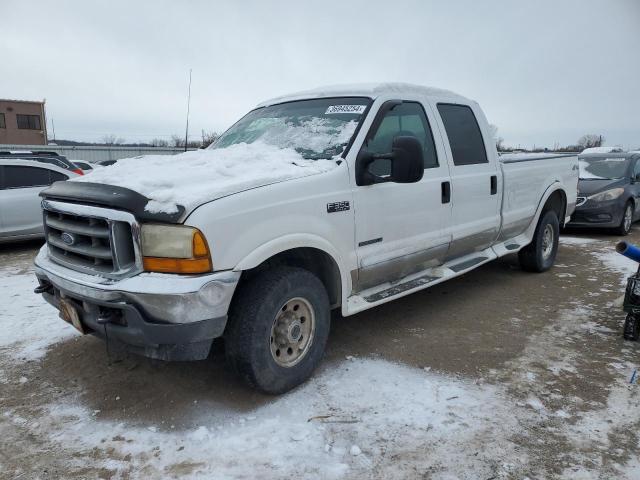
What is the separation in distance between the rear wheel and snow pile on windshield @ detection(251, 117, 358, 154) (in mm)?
7727

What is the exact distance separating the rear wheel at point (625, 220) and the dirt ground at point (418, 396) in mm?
5027

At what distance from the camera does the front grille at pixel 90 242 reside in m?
2.73

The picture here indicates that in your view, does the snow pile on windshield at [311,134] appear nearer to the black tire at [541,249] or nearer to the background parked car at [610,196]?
the black tire at [541,249]

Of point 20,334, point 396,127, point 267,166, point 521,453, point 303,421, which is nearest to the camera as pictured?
point 521,453

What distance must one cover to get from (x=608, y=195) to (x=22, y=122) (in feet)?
154

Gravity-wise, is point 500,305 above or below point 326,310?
below

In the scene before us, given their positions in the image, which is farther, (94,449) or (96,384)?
(96,384)

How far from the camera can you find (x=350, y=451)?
2582 millimetres

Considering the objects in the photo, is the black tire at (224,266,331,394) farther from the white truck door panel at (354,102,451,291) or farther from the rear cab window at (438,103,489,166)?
the rear cab window at (438,103,489,166)

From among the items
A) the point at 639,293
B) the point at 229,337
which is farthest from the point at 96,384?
the point at 639,293

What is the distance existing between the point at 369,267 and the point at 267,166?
1094mm

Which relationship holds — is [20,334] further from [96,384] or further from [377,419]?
[377,419]

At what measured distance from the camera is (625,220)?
364 inches

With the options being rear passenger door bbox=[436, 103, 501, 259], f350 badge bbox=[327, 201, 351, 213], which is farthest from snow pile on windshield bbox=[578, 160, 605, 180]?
f350 badge bbox=[327, 201, 351, 213]
